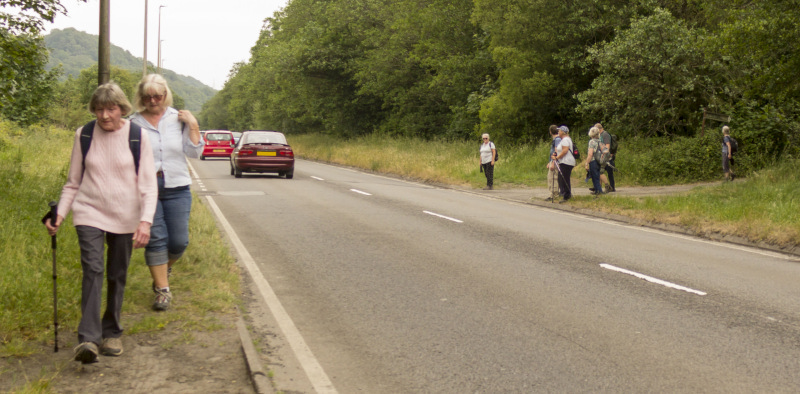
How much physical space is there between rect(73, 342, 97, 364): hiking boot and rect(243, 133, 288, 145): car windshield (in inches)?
804

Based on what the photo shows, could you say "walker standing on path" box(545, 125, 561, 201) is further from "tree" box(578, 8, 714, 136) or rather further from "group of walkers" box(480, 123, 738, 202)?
"tree" box(578, 8, 714, 136)

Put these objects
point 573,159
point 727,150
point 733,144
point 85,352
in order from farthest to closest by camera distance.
Result: point 733,144 → point 727,150 → point 573,159 → point 85,352

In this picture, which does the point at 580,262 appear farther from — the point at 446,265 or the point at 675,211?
the point at 675,211

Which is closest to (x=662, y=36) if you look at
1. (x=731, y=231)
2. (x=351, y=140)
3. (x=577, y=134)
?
(x=577, y=134)

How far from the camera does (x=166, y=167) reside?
228 inches

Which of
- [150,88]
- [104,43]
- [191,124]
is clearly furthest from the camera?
[104,43]

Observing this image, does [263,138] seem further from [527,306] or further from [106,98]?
[106,98]

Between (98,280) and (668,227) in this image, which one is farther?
(668,227)

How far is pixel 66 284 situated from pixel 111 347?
68.2 inches

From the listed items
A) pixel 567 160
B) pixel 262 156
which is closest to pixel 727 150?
pixel 567 160

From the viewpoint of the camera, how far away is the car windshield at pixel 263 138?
80.6 feet

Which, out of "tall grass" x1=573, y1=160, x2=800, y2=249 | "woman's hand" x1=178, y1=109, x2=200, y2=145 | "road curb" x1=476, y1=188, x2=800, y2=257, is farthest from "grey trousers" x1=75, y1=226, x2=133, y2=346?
"tall grass" x1=573, y1=160, x2=800, y2=249

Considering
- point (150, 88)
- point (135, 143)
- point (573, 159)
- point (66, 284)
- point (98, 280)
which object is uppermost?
point (150, 88)

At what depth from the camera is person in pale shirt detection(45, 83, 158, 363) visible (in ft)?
14.9
